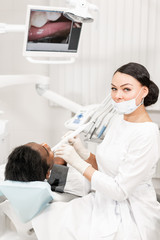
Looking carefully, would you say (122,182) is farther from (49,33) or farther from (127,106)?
(49,33)

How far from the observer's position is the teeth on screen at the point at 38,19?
75.3 inches

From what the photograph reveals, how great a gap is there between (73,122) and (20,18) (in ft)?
4.21

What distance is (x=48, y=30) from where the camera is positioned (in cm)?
201

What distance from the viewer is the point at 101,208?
55.9 inches

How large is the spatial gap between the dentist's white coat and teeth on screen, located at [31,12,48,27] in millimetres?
905

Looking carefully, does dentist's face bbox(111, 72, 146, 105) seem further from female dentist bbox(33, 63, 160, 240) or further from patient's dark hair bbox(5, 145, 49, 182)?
patient's dark hair bbox(5, 145, 49, 182)

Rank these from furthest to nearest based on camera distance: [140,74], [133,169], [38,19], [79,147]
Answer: [38,19] → [79,147] → [140,74] → [133,169]

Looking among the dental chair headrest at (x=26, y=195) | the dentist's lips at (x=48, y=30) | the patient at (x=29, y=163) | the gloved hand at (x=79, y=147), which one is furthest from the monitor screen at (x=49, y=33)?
the dental chair headrest at (x=26, y=195)

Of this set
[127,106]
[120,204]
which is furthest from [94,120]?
[120,204]

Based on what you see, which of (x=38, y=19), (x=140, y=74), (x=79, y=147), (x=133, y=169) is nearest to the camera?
(x=133, y=169)

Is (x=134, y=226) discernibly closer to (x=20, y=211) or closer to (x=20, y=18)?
(x=20, y=211)

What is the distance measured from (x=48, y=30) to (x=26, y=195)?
1115mm

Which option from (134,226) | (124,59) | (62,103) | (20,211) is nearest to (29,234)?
(20,211)

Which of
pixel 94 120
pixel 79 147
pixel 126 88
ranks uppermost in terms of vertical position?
pixel 126 88
